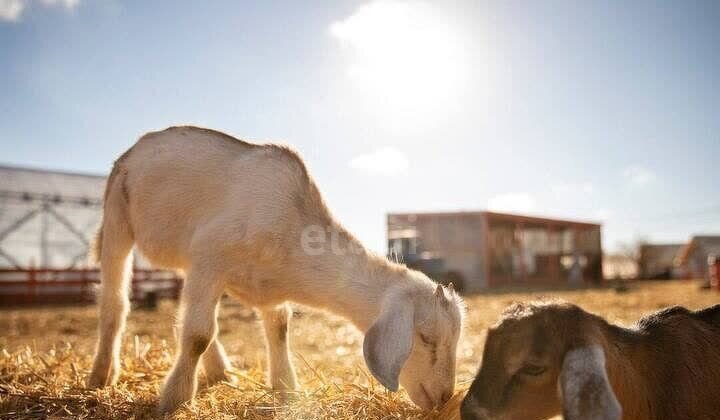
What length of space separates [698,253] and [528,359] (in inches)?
2587

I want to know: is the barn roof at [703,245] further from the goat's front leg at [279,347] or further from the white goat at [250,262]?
the white goat at [250,262]

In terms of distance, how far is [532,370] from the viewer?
238 centimetres

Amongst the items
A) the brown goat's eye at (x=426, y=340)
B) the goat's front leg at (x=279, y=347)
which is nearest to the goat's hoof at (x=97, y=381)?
the goat's front leg at (x=279, y=347)

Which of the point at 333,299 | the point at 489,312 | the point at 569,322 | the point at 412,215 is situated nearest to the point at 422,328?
the point at 333,299

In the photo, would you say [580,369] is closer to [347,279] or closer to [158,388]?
[347,279]

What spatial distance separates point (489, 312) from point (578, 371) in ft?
35.0

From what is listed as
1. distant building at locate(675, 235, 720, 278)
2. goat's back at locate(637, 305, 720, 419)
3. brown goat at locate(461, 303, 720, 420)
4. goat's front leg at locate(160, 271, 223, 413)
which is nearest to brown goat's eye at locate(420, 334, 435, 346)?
brown goat at locate(461, 303, 720, 420)

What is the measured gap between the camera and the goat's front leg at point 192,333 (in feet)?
12.0

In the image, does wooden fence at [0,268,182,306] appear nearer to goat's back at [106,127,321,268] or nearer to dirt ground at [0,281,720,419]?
dirt ground at [0,281,720,419]

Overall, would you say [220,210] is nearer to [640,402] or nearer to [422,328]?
[422,328]

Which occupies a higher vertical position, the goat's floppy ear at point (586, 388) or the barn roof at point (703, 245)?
the goat's floppy ear at point (586, 388)

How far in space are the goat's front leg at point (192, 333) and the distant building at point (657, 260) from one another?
53405 millimetres

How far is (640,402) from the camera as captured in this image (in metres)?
2.52

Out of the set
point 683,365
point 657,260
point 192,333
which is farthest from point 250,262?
point 657,260
